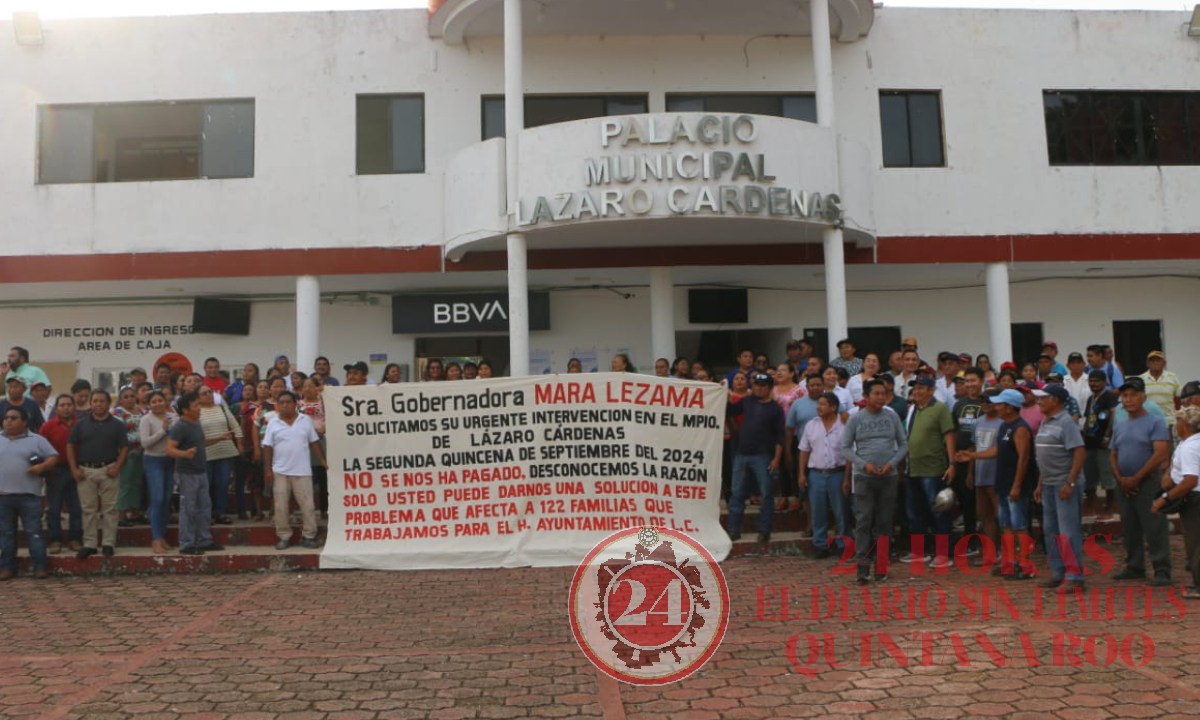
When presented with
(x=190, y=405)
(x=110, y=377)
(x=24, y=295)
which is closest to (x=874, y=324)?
(x=190, y=405)

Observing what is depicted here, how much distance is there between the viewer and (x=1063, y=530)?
700 centimetres

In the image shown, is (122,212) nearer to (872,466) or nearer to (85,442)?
(85,442)

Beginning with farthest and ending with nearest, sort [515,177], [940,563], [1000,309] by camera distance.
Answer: [1000,309], [515,177], [940,563]

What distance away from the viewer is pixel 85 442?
8.55 meters

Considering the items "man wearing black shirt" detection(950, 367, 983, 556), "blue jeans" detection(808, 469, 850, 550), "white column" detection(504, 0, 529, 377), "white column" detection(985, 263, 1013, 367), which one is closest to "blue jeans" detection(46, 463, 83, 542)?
"white column" detection(504, 0, 529, 377)

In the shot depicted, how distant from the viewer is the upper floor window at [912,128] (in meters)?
13.1

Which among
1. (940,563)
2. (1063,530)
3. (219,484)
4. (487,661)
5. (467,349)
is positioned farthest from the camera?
(467,349)

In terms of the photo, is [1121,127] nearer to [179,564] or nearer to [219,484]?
[219,484]

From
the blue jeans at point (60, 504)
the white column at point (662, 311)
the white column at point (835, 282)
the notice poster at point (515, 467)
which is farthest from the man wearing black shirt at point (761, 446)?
the blue jeans at point (60, 504)

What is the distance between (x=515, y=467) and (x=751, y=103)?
735cm

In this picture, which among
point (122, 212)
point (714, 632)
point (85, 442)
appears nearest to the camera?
point (714, 632)

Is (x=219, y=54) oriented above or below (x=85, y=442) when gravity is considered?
above

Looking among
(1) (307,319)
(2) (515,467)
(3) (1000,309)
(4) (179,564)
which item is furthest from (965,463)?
(1) (307,319)

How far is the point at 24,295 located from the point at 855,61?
1320 cm
